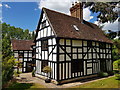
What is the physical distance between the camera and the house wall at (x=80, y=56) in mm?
12070

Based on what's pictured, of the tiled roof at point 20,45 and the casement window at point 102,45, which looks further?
the tiled roof at point 20,45

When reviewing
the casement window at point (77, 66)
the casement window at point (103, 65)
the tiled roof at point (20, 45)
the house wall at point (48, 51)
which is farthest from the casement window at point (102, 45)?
the tiled roof at point (20, 45)

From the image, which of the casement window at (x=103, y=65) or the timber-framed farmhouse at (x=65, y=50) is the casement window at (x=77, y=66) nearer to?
the timber-framed farmhouse at (x=65, y=50)

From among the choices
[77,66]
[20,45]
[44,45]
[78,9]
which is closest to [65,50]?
[77,66]

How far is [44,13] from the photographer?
14.2 meters

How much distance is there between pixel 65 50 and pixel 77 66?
2.87 meters

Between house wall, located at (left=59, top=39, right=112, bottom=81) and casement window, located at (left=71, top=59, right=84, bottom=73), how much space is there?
1.21 ft

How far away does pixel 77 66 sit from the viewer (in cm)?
1334

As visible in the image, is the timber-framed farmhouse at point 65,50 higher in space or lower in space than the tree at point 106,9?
lower

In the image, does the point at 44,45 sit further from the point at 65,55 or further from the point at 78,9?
the point at 78,9

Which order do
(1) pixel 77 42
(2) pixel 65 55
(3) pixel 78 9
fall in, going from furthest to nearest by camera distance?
1. (3) pixel 78 9
2. (1) pixel 77 42
3. (2) pixel 65 55

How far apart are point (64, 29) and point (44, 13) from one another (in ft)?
12.3

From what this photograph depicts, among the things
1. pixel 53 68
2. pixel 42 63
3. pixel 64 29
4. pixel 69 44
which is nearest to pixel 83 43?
pixel 69 44

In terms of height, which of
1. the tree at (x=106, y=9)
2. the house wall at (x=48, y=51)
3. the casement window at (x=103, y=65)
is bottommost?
the casement window at (x=103, y=65)
